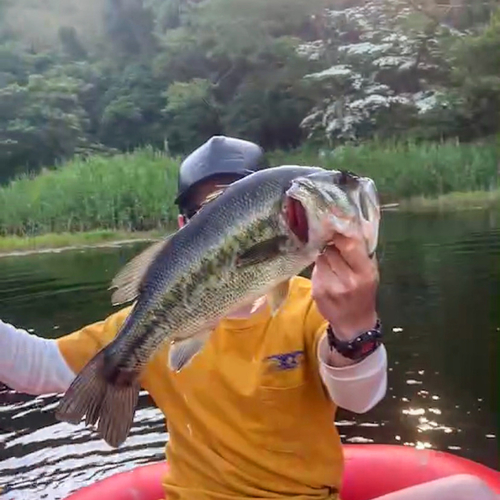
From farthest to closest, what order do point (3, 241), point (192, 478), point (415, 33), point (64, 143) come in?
1. point (415, 33)
2. point (64, 143)
3. point (3, 241)
4. point (192, 478)

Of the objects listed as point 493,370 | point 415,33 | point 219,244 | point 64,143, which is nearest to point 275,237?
point 219,244

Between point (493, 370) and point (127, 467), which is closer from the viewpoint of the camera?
point (127, 467)

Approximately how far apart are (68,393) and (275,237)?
0.38 metres

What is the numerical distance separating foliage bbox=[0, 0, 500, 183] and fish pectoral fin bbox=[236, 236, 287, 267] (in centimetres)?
1080

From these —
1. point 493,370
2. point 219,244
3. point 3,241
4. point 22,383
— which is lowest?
point 3,241

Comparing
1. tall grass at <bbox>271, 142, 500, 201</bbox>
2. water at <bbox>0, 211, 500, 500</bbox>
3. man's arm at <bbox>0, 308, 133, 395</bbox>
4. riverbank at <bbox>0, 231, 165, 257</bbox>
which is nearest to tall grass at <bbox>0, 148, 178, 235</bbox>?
riverbank at <bbox>0, 231, 165, 257</bbox>

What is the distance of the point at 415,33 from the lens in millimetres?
13094

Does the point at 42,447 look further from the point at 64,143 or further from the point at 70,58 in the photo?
the point at 70,58

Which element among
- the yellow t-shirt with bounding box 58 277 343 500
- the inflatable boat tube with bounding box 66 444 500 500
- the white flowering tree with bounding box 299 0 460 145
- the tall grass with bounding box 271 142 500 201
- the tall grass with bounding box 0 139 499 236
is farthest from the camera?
the white flowering tree with bounding box 299 0 460 145

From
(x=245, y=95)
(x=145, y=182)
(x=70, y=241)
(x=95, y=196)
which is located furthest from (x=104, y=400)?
(x=245, y=95)

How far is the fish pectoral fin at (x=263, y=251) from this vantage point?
1.00m

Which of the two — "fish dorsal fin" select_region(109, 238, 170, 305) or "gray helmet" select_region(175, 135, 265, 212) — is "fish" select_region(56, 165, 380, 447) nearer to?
"fish dorsal fin" select_region(109, 238, 170, 305)

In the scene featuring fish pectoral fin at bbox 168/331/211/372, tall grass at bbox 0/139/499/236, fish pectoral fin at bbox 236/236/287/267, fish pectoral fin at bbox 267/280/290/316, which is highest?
fish pectoral fin at bbox 236/236/287/267

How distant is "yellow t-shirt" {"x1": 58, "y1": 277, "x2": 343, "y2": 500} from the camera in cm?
134
